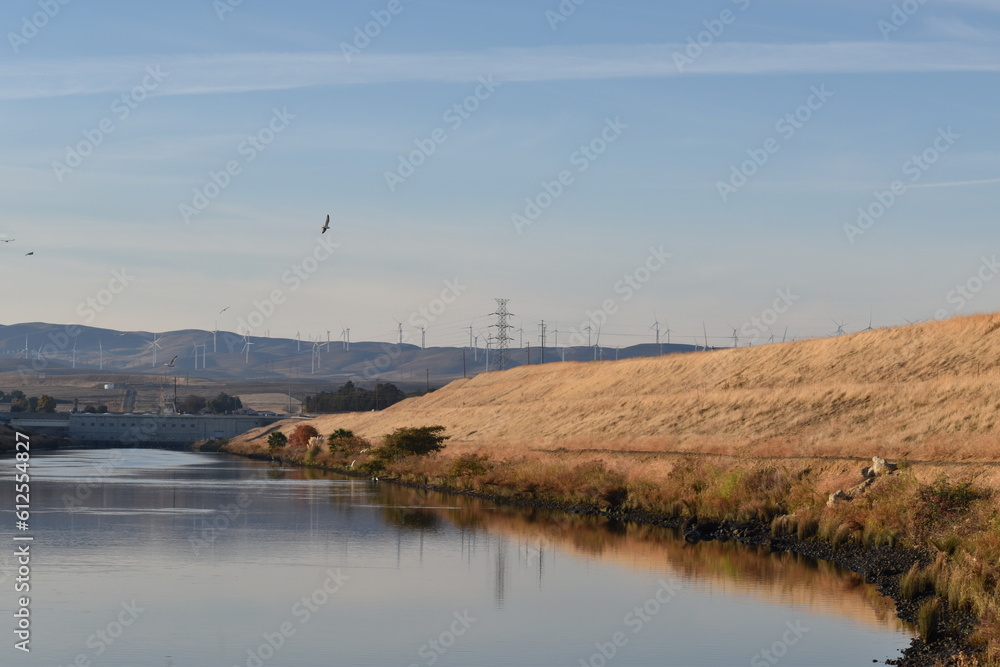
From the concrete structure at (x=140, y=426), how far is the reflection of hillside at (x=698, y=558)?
13670cm

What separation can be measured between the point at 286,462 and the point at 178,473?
25.5 meters

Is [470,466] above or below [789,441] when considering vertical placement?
below

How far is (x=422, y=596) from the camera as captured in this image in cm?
2875

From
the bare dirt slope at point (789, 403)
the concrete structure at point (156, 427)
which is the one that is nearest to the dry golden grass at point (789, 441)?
the bare dirt slope at point (789, 403)

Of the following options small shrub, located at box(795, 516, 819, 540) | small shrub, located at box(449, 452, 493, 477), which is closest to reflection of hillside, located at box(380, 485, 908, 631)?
small shrub, located at box(795, 516, 819, 540)

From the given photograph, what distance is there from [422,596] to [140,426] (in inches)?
6407

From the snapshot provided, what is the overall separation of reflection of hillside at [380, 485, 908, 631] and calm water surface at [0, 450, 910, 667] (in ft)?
0.33

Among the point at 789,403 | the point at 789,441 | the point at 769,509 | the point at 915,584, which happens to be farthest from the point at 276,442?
the point at 915,584

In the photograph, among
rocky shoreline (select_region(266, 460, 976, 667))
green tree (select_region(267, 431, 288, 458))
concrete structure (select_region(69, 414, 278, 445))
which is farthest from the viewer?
concrete structure (select_region(69, 414, 278, 445))

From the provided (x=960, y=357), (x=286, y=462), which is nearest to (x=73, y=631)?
(x=960, y=357)

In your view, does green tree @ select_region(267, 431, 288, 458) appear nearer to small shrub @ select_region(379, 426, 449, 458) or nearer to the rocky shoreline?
small shrub @ select_region(379, 426, 449, 458)

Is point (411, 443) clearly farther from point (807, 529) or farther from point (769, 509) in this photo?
point (807, 529)

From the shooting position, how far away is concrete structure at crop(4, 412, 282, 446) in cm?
18012

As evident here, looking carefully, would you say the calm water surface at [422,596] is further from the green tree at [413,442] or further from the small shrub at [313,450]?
the small shrub at [313,450]
